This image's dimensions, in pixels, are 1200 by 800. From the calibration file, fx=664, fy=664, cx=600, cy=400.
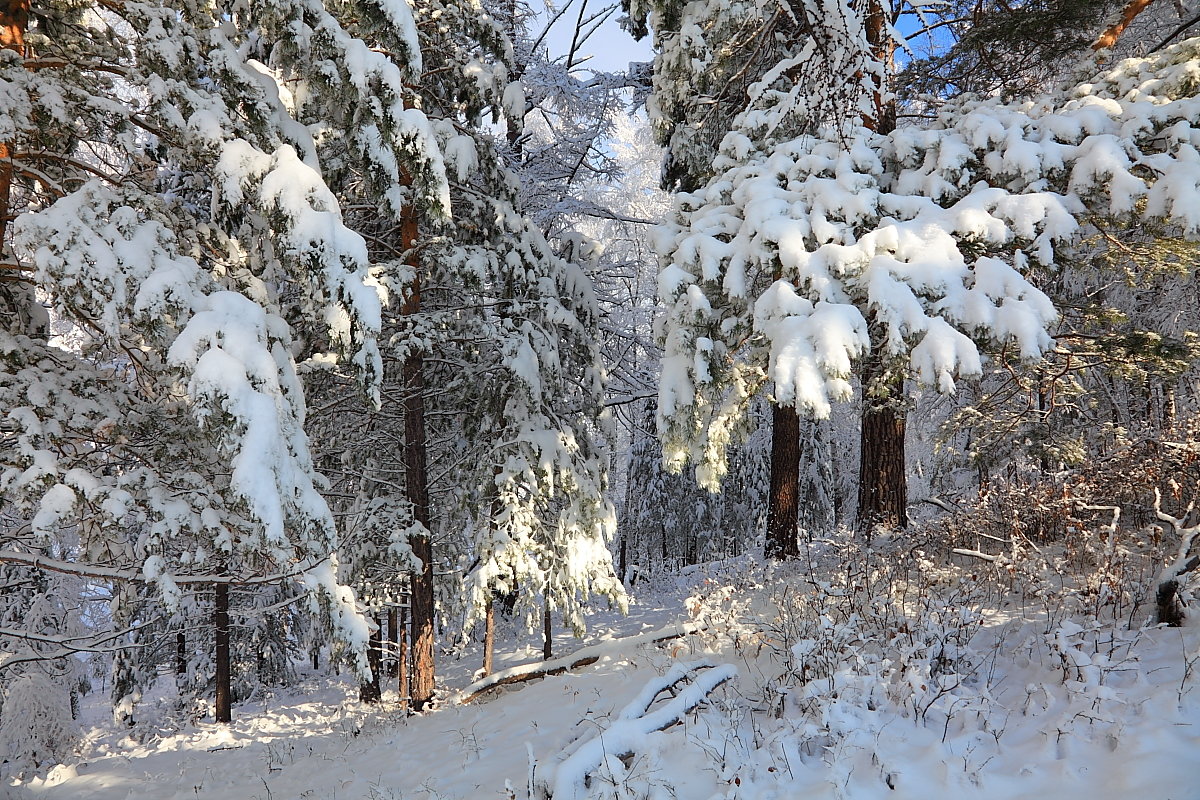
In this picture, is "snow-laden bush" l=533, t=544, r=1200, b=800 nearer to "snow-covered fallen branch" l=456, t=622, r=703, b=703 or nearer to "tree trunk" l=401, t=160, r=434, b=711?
"snow-covered fallen branch" l=456, t=622, r=703, b=703

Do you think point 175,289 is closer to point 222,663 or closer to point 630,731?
point 630,731

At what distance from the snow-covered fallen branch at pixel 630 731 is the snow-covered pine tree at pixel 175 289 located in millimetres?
2590

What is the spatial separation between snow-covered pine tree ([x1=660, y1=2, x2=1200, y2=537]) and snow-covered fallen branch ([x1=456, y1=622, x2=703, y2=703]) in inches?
63.7

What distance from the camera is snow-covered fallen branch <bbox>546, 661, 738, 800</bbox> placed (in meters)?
3.58

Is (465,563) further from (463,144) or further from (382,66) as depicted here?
(382,66)

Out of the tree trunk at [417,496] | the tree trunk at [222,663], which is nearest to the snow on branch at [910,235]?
the tree trunk at [417,496]

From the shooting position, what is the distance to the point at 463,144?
317 inches

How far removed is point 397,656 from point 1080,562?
9.51 metres

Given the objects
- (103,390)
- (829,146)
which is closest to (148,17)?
(103,390)

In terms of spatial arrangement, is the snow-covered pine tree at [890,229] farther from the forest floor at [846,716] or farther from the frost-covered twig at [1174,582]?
the forest floor at [846,716]

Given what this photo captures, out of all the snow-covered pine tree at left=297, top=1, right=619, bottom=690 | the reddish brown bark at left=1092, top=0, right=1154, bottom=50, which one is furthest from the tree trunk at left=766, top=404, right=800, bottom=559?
the reddish brown bark at left=1092, top=0, right=1154, bottom=50

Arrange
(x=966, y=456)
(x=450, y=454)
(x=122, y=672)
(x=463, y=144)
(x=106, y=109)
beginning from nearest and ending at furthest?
(x=106, y=109) < (x=463, y=144) < (x=966, y=456) < (x=450, y=454) < (x=122, y=672)

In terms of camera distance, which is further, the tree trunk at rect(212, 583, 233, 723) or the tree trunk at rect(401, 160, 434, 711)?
the tree trunk at rect(212, 583, 233, 723)

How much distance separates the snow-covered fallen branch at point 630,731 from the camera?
11.8 ft
